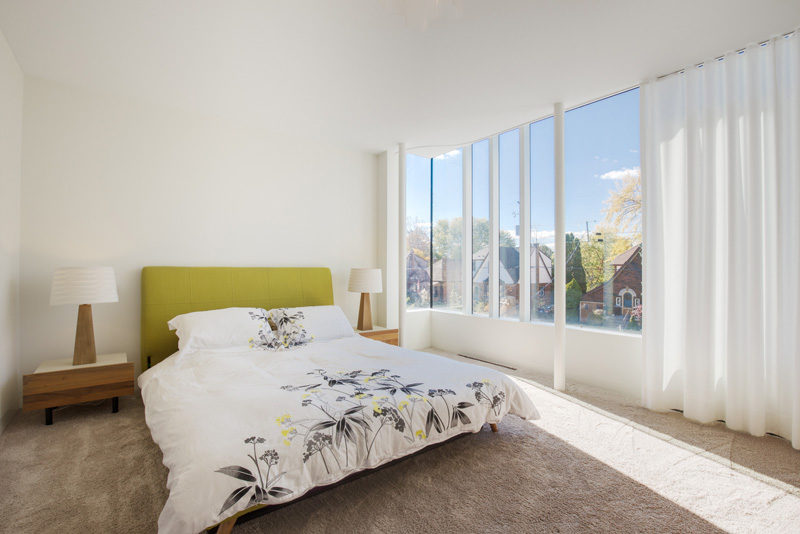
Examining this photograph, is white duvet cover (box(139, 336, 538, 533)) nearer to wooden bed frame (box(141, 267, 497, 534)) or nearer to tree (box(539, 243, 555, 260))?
wooden bed frame (box(141, 267, 497, 534))

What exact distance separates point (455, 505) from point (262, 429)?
3.22ft

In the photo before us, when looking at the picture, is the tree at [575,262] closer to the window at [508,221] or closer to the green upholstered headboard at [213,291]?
the window at [508,221]

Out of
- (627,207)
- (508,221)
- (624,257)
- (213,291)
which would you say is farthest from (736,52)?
(213,291)

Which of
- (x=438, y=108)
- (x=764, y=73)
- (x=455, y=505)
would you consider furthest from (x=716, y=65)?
(x=455, y=505)

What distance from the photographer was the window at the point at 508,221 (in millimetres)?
4398

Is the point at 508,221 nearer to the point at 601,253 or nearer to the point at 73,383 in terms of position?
the point at 601,253

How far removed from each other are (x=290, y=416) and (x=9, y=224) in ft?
Result: 8.86

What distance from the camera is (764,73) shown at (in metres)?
2.52

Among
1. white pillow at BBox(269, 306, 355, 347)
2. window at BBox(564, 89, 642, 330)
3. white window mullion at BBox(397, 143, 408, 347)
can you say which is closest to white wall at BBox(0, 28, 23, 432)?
white pillow at BBox(269, 306, 355, 347)

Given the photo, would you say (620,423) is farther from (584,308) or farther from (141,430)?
(141,430)

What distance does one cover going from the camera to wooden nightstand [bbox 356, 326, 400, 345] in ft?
13.3

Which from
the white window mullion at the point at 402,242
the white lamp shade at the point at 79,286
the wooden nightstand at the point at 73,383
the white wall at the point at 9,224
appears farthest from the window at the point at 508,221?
the white wall at the point at 9,224

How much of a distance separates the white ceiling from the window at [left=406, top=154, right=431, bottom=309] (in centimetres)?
167

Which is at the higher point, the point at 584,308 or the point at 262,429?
the point at 584,308
